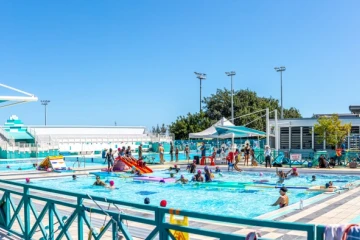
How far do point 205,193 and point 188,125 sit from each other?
3684cm

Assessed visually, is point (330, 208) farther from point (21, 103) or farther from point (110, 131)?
point (110, 131)

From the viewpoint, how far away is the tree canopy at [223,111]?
5241 centimetres

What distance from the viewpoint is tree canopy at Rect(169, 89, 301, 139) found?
172ft

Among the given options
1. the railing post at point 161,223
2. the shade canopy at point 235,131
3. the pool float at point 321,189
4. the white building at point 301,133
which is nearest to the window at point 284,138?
the white building at point 301,133

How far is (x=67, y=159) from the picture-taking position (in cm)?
3228

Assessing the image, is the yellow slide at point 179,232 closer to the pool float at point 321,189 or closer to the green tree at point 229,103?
the pool float at point 321,189

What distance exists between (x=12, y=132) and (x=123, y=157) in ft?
74.0

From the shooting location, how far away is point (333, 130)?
2798 centimetres

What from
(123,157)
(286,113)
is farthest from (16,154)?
(286,113)

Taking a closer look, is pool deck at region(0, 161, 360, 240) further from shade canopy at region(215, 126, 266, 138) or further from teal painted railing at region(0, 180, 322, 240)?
shade canopy at region(215, 126, 266, 138)

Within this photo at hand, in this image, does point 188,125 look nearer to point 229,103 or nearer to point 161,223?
point 229,103

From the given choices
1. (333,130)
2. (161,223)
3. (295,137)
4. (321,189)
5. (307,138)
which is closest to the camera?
(161,223)

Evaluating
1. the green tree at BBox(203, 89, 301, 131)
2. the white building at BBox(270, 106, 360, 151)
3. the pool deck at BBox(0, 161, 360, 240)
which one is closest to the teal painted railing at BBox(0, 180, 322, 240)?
the pool deck at BBox(0, 161, 360, 240)

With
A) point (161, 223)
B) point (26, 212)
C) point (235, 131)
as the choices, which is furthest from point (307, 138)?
point (161, 223)
